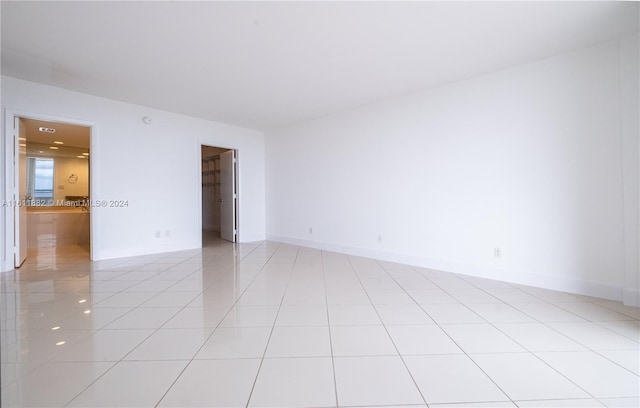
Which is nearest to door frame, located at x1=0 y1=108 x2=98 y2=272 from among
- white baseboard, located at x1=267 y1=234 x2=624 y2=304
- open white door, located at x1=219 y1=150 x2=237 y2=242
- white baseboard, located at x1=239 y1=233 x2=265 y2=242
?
open white door, located at x1=219 y1=150 x2=237 y2=242

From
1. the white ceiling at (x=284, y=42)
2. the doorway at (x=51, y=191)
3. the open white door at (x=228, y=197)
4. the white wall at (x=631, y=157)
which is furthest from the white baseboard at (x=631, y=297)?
the doorway at (x=51, y=191)

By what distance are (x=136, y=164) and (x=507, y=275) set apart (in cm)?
596

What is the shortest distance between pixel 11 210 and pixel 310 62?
14.8 feet

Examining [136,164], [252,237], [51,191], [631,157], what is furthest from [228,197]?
[51,191]

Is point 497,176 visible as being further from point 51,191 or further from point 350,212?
point 51,191

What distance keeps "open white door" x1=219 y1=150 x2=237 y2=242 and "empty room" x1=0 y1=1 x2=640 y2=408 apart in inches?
35.4

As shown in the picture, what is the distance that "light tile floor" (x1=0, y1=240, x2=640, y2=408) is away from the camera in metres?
1.44

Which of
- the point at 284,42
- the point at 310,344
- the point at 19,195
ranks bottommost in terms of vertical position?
the point at 310,344

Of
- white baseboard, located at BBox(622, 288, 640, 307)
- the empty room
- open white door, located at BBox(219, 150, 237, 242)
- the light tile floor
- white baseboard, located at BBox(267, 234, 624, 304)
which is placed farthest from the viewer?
open white door, located at BBox(219, 150, 237, 242)

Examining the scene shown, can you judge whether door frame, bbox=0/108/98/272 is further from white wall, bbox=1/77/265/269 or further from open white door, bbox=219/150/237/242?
open white door, bbox=219/150/237/242

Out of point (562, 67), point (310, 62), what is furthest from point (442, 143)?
point (310, 62)

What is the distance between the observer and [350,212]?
5133mm

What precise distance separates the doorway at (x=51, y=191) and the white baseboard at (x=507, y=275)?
496cm

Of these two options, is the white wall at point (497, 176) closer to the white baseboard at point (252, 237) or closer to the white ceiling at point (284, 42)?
the white ceiling at point (284, 42)
